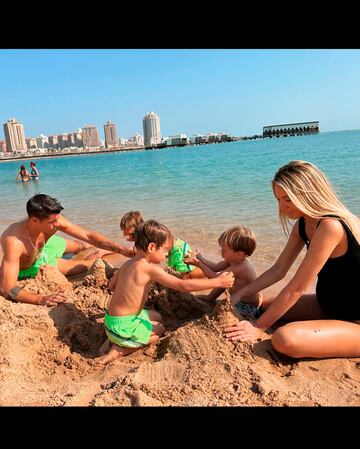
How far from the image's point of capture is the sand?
7.27 ft

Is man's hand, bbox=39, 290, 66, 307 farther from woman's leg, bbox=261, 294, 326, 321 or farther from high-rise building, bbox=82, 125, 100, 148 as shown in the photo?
high-rise building, bbox=82, 125, 100, 148

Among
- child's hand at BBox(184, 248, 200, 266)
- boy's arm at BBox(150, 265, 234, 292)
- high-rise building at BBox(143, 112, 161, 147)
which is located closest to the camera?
boy's arm at BBox(150, 265, 234, 292)

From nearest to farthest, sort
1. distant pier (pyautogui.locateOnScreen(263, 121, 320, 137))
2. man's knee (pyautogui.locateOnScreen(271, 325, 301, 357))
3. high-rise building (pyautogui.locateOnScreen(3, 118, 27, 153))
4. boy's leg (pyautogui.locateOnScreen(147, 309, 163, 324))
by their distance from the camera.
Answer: man's knee (pyautogui.locateOnScreen(271, 325, 301, 357))
boy's leg (pyautogui.locateOnScreen(147, 309, 163, 324))
distant pier (pyautogui.locateOnScreen(263, 121, 320, 137))
high-rise building (pyautogui.locateOnScreen(3, 118, 27, 153))

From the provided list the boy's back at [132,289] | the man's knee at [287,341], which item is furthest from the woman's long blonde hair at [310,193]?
the boy's back at [132,289]

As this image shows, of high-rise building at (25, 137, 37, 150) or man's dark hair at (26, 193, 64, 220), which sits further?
high-rise building at (25, 137, 37, 150)

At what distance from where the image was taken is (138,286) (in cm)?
291

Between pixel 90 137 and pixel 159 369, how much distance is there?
507ft

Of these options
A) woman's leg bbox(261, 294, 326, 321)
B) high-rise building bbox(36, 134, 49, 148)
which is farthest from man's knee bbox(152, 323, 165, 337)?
high-rise building bbox(36, 134, 49, 148)

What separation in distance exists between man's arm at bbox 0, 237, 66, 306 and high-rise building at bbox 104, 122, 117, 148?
504 feet

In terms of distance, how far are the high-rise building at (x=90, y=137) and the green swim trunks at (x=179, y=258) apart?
492ft

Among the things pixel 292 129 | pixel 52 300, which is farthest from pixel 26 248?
pixel 292 129

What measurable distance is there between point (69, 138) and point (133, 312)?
160 meters

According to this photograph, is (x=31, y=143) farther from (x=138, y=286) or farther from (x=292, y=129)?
(x=138, y=286)
